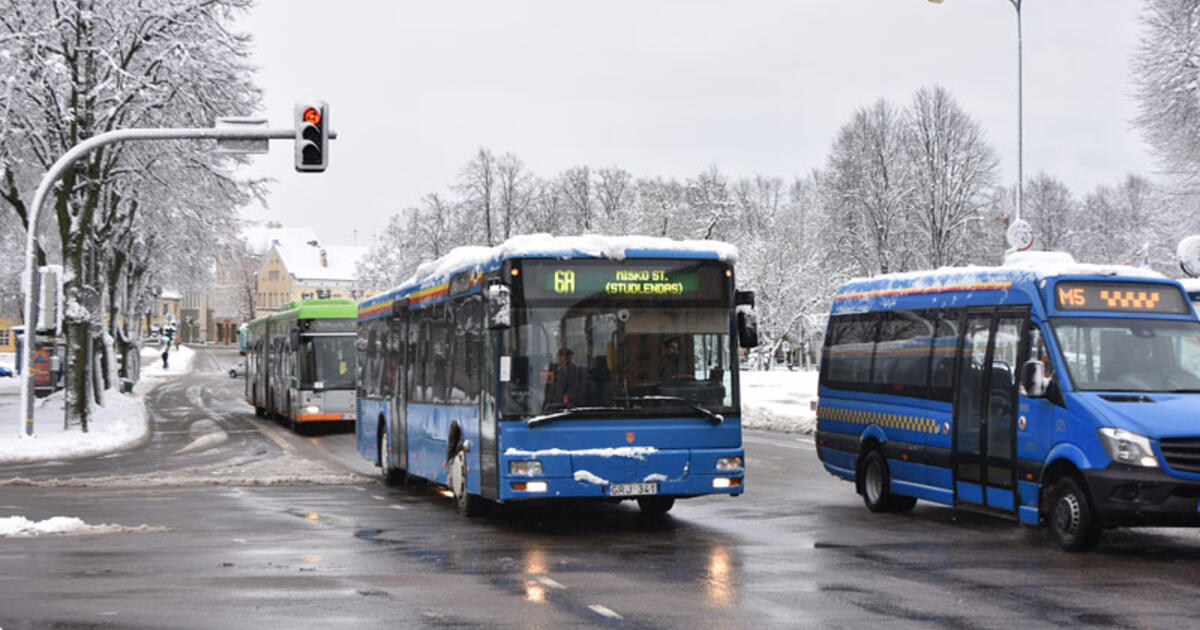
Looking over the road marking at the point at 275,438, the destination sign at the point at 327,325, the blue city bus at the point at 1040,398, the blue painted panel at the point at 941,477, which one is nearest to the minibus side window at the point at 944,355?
the blue city bus at the point at 1040,398

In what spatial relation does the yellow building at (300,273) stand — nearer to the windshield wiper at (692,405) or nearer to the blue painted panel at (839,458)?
the blue painted panel at (839,458)

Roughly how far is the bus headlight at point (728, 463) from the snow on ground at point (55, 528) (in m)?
5.45

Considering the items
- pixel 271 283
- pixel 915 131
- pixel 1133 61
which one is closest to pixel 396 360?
pixel 1133 61

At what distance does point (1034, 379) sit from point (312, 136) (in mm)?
12206

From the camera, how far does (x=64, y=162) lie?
25.1m

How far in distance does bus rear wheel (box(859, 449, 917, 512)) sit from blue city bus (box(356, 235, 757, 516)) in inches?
96.1

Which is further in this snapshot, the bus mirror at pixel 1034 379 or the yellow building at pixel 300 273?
the yellow building at pixel 300 273

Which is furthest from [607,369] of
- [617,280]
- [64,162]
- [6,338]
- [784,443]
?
[6,338]

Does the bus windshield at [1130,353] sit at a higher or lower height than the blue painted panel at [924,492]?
higher

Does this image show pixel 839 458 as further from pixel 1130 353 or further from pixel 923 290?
pixel 1130 353

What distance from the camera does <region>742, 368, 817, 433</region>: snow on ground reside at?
38.1 m

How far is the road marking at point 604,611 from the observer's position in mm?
9453

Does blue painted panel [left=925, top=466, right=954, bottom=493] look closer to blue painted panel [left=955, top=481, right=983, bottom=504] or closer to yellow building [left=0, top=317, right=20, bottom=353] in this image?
blue painted panel [left=955, top=481, right=983, bottom=504]

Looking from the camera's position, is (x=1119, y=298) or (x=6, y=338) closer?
(x=1119, y=298)
